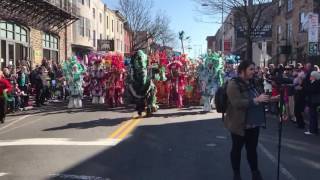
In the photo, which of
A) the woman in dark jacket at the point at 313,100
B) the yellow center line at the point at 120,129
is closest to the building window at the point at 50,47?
the yellow center line at the point at 120,129

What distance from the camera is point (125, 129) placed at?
14180 mm

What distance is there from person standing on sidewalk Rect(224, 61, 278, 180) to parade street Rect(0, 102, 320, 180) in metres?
0.70

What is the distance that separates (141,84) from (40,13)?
1654 centimetres

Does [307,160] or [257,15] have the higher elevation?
[257,15]

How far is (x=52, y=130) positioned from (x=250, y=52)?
2848 cm

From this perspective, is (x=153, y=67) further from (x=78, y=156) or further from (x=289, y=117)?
(x=78, y=156)

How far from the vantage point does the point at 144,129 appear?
14234 millimetres

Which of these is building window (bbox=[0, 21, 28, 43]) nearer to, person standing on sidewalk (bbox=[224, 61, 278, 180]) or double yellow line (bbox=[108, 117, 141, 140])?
double yellow line (bbox=[108, 117, 141, 140])

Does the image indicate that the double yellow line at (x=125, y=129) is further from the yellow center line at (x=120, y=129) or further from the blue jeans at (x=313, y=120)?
the blue jeans at (x=313, y=120)

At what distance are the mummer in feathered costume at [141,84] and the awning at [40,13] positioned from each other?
37.6ft

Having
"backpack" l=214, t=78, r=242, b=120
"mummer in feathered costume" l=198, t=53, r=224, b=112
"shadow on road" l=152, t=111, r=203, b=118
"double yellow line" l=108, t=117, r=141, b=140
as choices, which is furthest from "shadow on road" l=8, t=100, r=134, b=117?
"backpack" l=214, t=78, r=242, b=120

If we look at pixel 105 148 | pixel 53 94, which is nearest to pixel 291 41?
pixel 53 94

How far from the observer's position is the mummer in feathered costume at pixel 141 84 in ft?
57.7

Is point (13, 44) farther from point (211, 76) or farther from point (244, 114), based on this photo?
point (244, 114)
